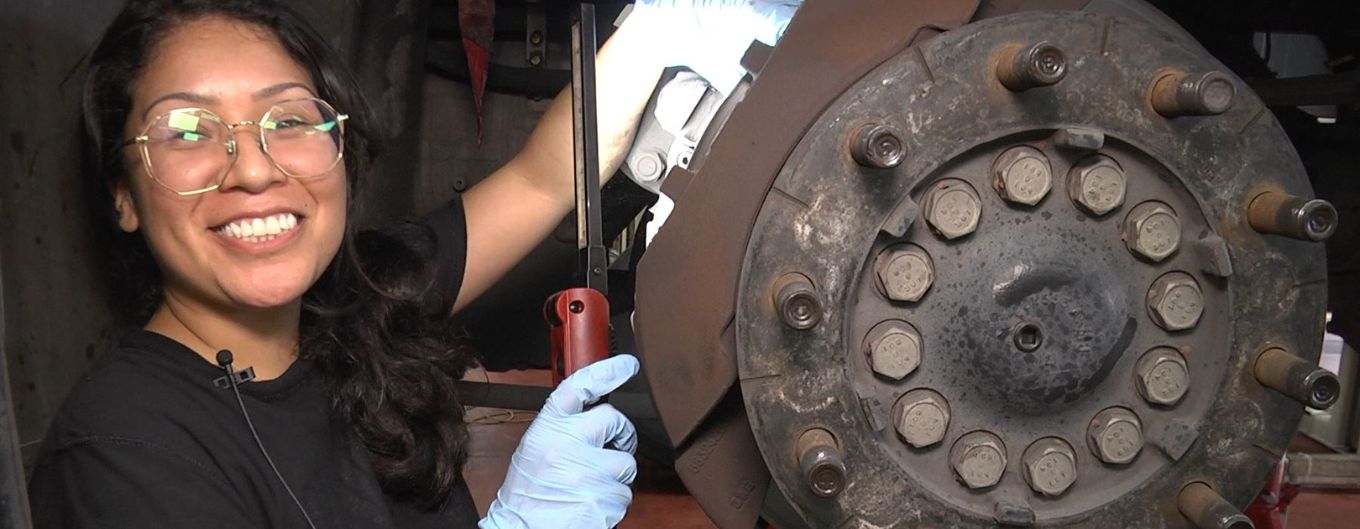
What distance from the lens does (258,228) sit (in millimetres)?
811

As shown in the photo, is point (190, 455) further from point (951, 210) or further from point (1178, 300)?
point (1178, 300)

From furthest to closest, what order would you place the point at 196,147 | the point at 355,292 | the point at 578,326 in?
the point at 355,292 → the point at 578,326 → the point at 196,147

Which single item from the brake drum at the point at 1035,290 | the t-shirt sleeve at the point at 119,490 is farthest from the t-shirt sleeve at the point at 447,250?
the brake drum at the point at 1035,290

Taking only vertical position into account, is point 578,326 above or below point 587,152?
below

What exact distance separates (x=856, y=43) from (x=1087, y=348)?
332mm

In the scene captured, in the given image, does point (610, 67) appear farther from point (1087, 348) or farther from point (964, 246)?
point (1087, 348)

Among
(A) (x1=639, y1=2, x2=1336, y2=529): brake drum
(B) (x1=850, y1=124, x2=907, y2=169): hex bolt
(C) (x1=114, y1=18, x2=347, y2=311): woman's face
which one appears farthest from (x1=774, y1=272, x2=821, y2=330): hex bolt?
(C) (x1=114, y1=18, x2=347, y2=311): woman's face

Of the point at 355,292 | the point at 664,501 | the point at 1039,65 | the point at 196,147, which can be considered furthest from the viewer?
the point at 664,501

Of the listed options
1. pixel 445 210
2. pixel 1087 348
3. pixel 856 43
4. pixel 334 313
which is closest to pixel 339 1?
pixel 445 210

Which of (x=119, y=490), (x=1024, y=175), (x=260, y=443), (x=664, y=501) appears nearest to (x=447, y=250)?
(x=260, y=443)

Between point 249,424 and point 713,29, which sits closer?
point 249,424

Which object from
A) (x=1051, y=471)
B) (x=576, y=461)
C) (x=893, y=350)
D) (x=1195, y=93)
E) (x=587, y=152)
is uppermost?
(x=1195, y=93)

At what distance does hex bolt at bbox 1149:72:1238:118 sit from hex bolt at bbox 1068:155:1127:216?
0.06m

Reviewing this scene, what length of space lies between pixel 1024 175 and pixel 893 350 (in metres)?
0.19
